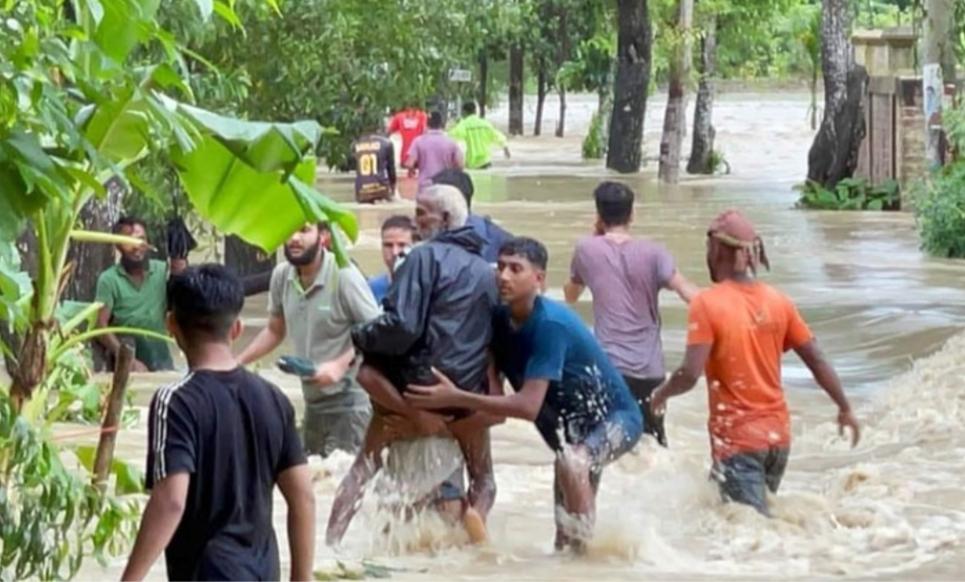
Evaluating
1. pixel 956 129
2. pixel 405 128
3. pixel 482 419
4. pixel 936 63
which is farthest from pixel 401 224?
pixel 405 128

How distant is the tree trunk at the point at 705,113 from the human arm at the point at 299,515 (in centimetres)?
3652

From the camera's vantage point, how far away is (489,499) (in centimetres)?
894

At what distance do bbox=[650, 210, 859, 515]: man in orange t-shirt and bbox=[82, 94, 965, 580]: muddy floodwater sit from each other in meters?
0.27

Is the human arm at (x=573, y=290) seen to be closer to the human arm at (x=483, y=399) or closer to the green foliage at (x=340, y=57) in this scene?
the human arm at (x=483, y=399)

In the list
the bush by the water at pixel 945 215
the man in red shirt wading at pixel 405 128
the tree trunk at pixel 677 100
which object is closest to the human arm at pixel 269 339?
the bush by the water at pixel 945 215

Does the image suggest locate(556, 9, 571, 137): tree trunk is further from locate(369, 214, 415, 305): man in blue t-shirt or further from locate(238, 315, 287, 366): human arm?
locate(369, 214, 415, 305): man in blue t-shirt

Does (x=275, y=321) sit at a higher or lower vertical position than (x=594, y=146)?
higher

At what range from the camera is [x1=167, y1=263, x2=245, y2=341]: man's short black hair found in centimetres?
532

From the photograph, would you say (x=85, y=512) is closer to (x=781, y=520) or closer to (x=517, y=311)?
(x=517, y=311)

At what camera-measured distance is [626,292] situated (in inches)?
428

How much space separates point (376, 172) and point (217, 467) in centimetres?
2619

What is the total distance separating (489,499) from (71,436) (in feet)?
5.54

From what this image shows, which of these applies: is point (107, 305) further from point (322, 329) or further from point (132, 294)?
point (322, 329)

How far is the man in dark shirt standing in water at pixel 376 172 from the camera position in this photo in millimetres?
30688
